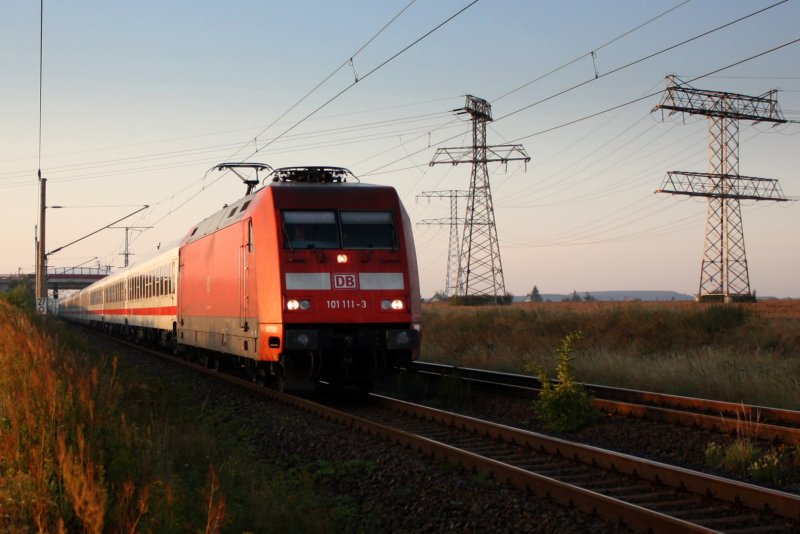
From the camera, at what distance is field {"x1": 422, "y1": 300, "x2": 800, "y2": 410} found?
14867 mm

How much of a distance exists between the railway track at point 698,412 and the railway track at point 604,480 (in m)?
2.38

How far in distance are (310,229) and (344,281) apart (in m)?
1.00

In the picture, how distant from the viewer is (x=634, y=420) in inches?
458

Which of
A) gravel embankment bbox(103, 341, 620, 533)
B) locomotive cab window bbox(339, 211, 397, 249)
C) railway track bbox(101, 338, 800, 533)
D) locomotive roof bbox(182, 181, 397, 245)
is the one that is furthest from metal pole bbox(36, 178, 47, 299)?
railway track bbox(101, 338, 800, 533)

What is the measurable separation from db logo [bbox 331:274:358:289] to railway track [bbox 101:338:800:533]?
87.7 inches

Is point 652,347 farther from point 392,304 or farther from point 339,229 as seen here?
point 339,229

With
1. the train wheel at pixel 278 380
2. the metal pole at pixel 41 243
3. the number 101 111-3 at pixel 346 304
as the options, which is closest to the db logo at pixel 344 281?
the number 101 111-3 at pixel 346 304

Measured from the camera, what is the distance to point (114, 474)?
6078 mm

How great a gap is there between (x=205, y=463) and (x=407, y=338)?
202 inches

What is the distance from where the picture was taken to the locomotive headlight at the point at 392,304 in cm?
1349

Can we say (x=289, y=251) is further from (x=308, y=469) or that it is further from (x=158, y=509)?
(x=158, y=509)

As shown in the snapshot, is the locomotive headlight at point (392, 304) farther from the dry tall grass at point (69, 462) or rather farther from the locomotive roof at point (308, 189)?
the dry tall grass at point (69, 462)

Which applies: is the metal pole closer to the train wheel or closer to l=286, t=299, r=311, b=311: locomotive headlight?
the train wheel

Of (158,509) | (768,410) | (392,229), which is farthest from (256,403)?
(158,509)
